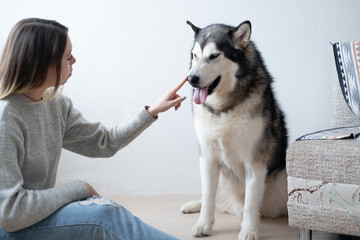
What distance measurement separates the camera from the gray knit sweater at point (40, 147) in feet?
3.44

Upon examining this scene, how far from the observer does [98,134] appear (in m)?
1.46

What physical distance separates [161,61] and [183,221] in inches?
38.5

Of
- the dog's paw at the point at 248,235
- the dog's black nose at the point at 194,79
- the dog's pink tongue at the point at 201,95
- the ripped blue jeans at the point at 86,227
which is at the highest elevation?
the dog's black nose at the point at 194,79

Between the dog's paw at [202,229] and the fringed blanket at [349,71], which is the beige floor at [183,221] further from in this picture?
the fringed blanket at [349,71]

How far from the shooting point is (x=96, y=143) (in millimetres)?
1458

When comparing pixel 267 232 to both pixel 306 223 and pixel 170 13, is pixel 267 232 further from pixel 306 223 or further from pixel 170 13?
pixel 170 13

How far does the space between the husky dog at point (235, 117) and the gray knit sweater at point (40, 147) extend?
14.2 inches

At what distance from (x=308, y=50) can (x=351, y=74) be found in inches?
25.7

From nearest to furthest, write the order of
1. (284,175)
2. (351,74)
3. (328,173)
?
(328,173), (351,74), (284,175)

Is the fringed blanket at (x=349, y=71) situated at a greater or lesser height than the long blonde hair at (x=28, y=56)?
lesser

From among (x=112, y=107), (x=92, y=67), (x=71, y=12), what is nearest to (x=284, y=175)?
(x=112, y=107)

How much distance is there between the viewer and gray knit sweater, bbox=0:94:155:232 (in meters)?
1.05

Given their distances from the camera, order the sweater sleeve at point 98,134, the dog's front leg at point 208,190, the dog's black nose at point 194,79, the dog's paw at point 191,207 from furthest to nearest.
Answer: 1. the dog's paw at point 191,207
2. the dog's front leg at point 208,190
3. the dog's black nose at point 194,79
4. the sweater sleeve at point 98,134

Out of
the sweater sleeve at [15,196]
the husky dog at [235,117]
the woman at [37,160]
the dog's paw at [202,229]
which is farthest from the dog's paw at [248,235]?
the sweater sleeve at [15,196]
